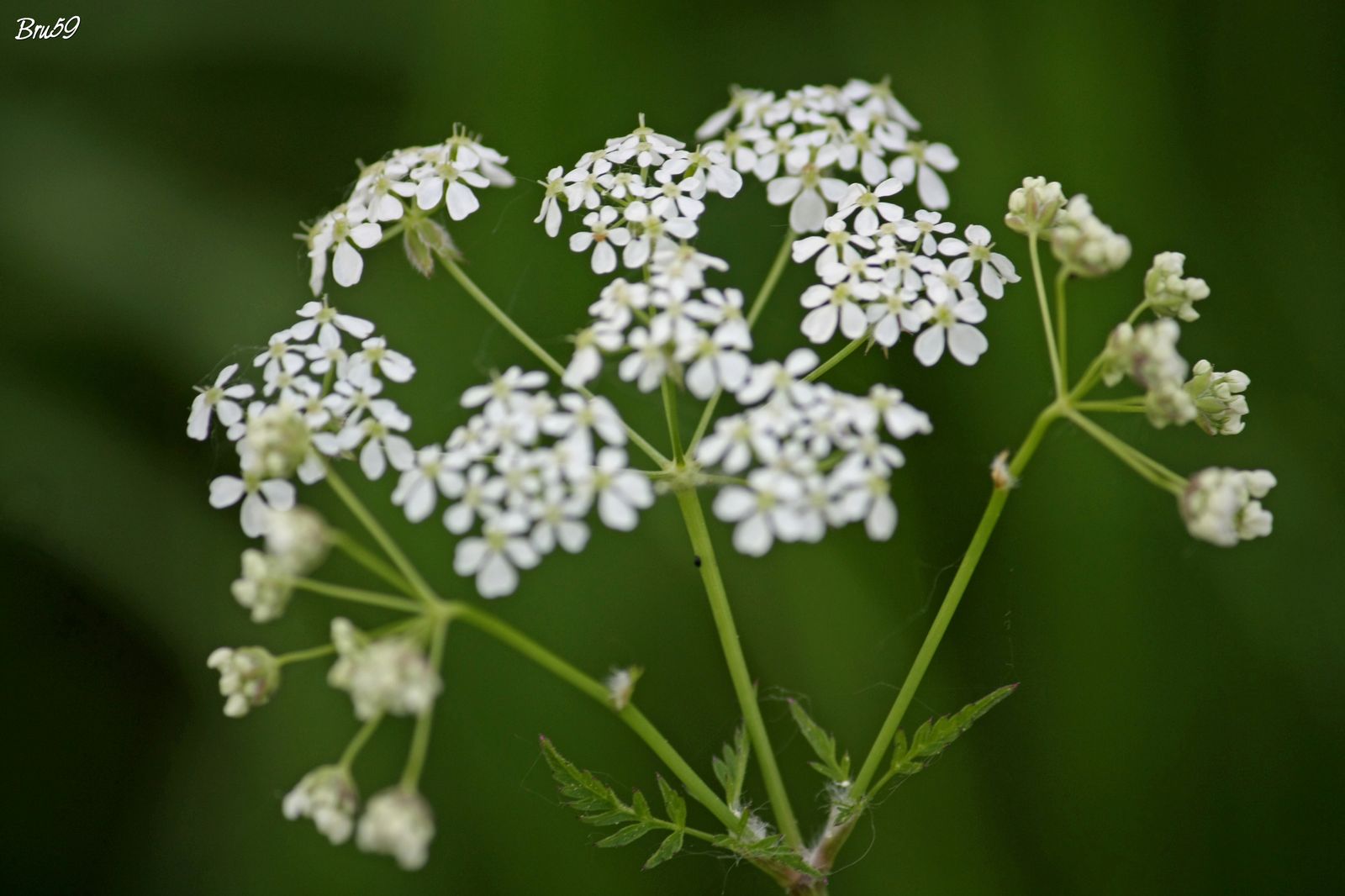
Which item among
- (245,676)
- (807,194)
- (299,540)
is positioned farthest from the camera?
(807,194)

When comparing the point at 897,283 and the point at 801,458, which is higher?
the point at 897,283

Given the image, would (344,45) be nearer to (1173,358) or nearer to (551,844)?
(551,844)

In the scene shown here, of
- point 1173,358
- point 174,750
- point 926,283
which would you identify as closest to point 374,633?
point 926,283

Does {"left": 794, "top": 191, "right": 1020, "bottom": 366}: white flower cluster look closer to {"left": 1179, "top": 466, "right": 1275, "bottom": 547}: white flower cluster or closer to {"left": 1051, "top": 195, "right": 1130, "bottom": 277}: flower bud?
{"left": 1051, "top": 195, "right": 1130, "bottom": 277}: flower bud

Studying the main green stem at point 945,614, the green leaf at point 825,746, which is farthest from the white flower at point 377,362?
the main green stem at point 945,614

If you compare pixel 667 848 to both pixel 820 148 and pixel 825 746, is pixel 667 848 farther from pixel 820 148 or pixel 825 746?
pixel 820 148

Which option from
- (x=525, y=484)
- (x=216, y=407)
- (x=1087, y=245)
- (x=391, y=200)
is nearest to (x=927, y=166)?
(x=1087, y=245)

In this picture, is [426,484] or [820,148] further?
[820,148]
